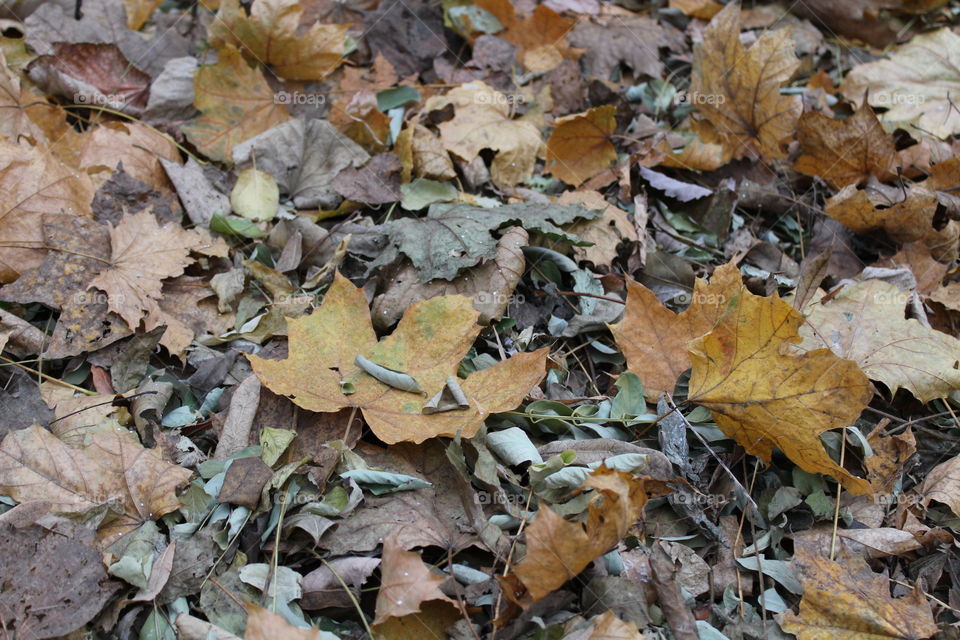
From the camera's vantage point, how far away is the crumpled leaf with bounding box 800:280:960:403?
2.09 m

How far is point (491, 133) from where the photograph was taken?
2.73 m

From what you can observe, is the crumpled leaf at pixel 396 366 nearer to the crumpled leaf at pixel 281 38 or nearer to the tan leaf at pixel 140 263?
the tan leaf at pixel 140 263

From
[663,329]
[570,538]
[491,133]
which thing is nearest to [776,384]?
[663,329]

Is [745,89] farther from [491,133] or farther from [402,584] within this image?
[402,584]

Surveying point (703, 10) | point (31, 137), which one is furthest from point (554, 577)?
point (703, 10)

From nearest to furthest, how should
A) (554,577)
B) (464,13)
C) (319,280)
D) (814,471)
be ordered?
(554,577) → (814,471) → (319,280) → (464,13)

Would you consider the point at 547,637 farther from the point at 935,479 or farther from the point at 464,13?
the point at 464,13

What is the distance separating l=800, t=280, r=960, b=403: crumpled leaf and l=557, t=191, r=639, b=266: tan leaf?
610 mm

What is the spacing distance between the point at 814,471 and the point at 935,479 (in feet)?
1.38

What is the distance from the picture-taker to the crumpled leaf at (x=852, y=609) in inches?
65.4

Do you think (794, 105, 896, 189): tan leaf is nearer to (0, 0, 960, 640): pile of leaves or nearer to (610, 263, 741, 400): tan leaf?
(0, 0, 960, 640): pile of leaves

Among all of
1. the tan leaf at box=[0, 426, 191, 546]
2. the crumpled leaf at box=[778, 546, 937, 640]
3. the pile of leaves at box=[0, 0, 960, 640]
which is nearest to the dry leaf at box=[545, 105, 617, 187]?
the pile of leaves at box=[0, 0, 960, 640]

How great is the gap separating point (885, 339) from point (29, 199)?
2.58 meters

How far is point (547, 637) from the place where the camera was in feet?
5.28
